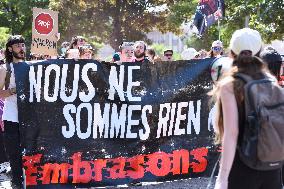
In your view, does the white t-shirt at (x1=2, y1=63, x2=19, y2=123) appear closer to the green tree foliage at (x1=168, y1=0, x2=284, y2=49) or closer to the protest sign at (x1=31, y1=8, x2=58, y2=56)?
the protest sign at (x1=31, y1=8, x2=58, y2=56)

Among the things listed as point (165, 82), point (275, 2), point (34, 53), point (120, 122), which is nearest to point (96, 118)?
point (120, 122)

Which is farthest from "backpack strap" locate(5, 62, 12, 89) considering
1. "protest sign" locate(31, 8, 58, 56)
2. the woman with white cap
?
"protest sign" locate(31, 8, 58, 56)

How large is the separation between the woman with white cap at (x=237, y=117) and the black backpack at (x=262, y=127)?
0.04 m

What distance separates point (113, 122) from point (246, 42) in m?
Result: 3.46

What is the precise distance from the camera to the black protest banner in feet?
20.5

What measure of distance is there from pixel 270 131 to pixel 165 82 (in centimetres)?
371

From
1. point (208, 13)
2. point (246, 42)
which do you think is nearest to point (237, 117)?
point (246, 42)

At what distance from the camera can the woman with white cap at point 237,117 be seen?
122 inches

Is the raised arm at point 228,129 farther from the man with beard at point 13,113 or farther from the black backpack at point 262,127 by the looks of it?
the man with beard at point 13,113

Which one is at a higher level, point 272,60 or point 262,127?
point 272,60

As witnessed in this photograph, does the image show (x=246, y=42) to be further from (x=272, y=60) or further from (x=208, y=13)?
(x=208, y=13)

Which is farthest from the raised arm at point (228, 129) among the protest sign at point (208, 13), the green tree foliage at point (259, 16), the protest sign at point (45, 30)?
the green tree foliage at point (259, 16)

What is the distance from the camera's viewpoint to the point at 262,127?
307cm

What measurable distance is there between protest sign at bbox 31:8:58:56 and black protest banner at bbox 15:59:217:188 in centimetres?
394
